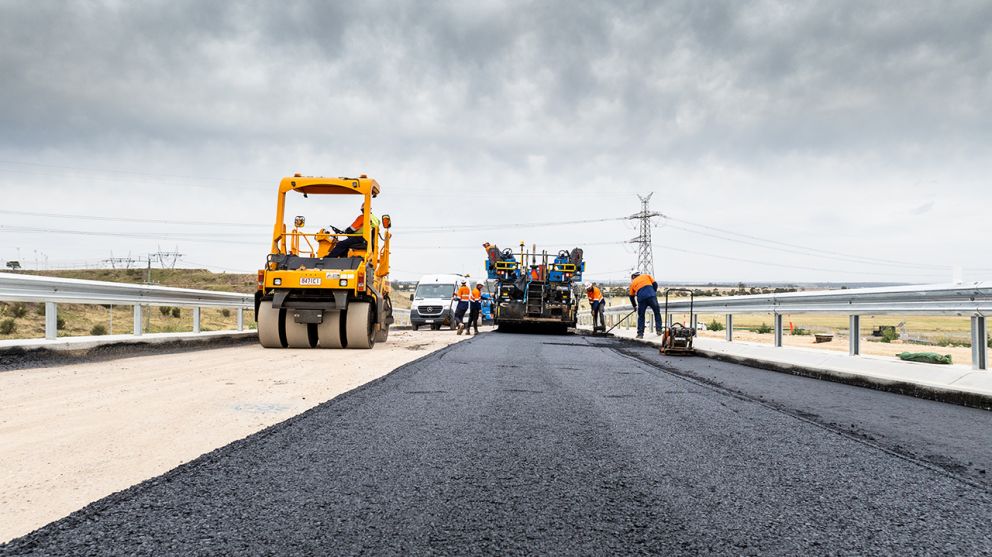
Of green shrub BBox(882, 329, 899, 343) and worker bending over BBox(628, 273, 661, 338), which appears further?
green shrub BBox(882, 329, 899, 343)

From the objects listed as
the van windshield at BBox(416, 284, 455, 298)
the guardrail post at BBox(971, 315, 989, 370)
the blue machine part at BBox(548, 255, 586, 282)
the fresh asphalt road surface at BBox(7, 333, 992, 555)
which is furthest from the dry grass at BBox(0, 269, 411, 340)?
the guardrail post at BBox(971, 315, 989, 370)

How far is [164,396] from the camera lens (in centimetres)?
607

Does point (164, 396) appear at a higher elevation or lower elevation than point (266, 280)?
lower

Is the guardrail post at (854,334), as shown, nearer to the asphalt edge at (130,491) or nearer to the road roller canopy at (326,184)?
the asphalt edge at (130,491)

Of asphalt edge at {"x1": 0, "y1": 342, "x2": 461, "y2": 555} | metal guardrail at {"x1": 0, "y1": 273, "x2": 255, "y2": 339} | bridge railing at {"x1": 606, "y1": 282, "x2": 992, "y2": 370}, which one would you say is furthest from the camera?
metal guardrail at {"x1": 0, "y1": 273, "x2": 255, "y2": 339}

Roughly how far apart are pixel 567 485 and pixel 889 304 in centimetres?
702

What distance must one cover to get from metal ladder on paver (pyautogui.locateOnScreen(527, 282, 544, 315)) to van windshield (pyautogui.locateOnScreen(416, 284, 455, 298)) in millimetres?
5733

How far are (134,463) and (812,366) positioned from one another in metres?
7.90

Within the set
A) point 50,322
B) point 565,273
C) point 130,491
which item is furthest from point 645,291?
point 130,491

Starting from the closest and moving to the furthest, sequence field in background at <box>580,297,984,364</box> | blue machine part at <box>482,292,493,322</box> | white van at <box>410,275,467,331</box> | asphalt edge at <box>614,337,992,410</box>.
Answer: asphalt edge at <box>614,337,992,410</box> → field in background at <box>580,297,984,364</box> → white van at <box>410,275,467,331</box> → blue machine part at <box>482,292,493,322</box>

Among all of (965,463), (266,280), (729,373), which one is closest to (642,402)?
(965,463)

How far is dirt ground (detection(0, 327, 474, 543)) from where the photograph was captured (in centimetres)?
329

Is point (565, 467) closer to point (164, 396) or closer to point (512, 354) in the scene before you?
point (164, 396)

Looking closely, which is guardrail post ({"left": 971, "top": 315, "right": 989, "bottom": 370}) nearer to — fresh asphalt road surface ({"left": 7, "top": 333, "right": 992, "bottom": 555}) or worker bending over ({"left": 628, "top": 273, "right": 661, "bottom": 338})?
fresh asphalt road surface ({"left": 7, "top": 333, "right": 992, "bottom": 555})
